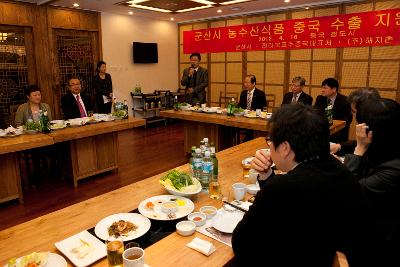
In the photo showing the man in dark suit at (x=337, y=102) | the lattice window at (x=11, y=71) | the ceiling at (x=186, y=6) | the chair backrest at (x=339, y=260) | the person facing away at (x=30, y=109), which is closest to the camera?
the chair backrest at (x=339, y=260)

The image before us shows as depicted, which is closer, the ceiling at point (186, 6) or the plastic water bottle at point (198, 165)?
the plastic water bottle at point (198, 165)

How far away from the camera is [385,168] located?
4.76ft

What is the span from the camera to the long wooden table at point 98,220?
3.94 ft

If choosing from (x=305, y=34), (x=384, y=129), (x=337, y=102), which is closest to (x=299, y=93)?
(x=337, y=102)

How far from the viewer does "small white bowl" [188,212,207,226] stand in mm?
1427

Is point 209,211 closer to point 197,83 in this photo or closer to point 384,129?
point 384,129

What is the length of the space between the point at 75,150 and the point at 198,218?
262cm

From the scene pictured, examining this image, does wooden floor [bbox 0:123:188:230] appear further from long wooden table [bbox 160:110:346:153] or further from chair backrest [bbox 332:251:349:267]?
chair backrest [bbox 332:251:349:267]

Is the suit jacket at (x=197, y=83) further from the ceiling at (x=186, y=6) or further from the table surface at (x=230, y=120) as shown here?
the ceiling at (x=186, y=6)

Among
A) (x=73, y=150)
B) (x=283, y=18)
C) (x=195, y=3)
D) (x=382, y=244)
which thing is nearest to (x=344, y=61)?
(x=283, y=18)

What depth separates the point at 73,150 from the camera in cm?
361

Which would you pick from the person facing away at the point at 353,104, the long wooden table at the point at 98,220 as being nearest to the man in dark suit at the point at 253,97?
the person facing away at the point at 353,104

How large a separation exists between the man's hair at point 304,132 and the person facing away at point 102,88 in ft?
16.0

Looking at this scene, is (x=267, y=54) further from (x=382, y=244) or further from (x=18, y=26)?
(x=382, y=244)
